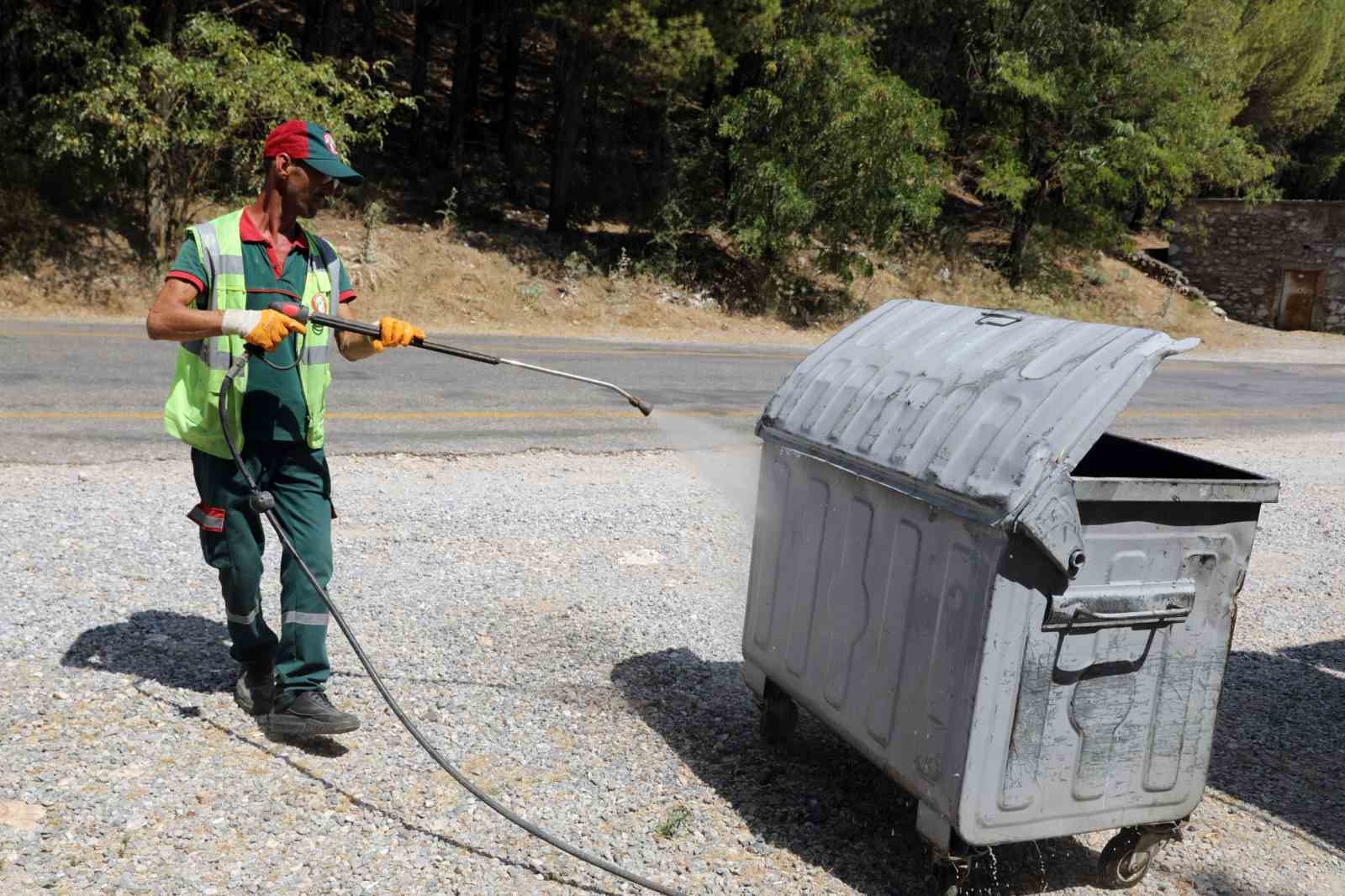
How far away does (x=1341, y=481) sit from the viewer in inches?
414

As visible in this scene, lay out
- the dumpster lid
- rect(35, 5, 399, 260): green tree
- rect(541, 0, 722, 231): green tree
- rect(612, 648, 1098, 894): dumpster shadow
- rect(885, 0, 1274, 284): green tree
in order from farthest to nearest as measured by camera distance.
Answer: rect(885, 0, 1274, 284): green tree < rect(541, 0, 722, 231): green tree < rect(35, 5, 399, 260): green tree < rect(612, 648, 1098, 894): dumpster shadow < the dumpster lid

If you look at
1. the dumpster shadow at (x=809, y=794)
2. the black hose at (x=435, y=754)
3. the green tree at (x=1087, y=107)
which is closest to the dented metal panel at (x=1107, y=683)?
the dumpster shadow at (x=809, y=794)

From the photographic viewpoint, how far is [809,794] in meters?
3.87

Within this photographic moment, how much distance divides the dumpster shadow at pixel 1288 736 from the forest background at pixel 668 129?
15279 mm

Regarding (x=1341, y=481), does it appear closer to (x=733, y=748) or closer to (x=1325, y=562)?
(x=1325, y=562)

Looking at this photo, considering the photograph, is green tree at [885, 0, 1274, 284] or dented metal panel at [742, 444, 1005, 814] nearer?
dented metal panel at [742, 444, 1005, 814]

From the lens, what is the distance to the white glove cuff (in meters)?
3.35

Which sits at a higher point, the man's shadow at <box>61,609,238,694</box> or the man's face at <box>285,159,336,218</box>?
the man's face at <box>285,159,336,218</box>

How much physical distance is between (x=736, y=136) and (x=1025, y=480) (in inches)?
782

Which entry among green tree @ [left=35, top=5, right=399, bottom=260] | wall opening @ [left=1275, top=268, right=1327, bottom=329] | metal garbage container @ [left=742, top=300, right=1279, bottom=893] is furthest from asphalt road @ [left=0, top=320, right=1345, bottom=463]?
wall opening @ [left=1275, top=268, right=1327, bottom=329]

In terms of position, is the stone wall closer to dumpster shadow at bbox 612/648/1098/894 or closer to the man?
dumpster shadow at bbox 612/648/1098/894

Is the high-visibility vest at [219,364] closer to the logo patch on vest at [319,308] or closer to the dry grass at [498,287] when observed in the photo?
the logo patch on vest at [319,308]

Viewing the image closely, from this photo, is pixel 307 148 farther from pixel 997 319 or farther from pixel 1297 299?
pixel 1297 299

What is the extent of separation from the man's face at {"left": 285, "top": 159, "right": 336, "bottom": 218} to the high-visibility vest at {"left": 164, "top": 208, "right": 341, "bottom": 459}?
0.19m
